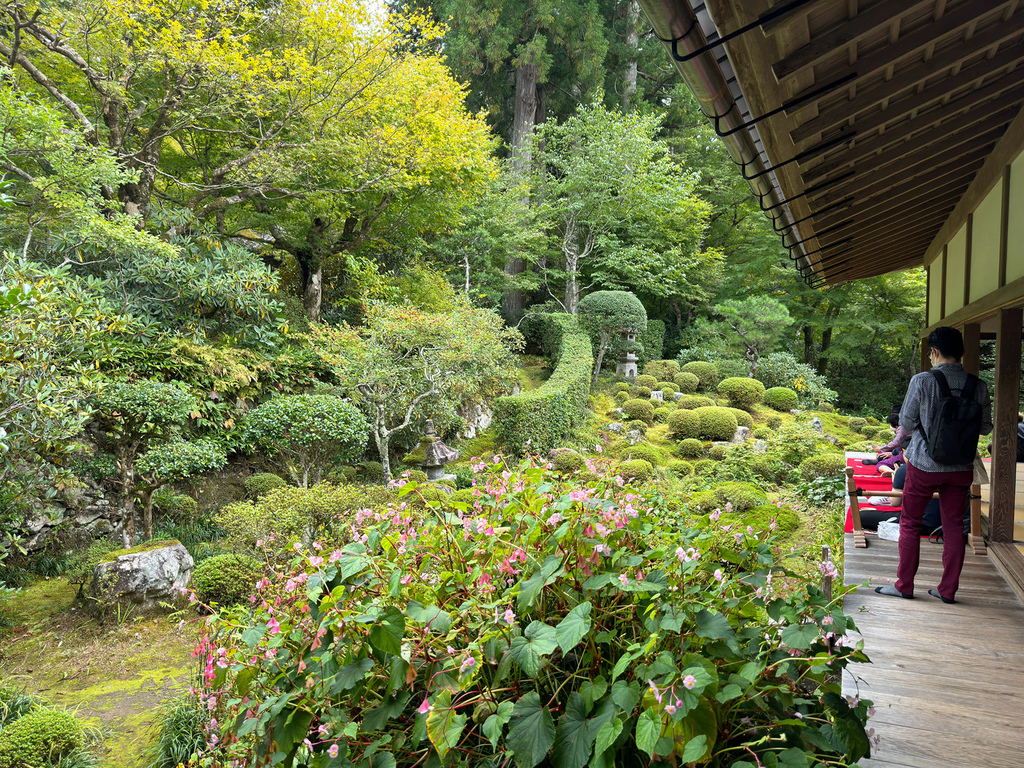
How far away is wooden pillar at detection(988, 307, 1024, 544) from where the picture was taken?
3.50 m

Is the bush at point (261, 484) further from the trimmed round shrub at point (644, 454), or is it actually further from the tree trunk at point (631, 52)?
the tree trunk at point (631, 52)

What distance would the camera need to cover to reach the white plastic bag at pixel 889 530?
4.58 meters

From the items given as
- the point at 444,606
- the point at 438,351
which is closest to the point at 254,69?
the point at 438,351

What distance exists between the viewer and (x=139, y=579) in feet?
16.7

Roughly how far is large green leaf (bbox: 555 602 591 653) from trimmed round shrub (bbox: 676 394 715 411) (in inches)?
490

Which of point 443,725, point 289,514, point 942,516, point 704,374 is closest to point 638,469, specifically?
point 289,514

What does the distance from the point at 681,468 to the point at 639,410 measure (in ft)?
9.82

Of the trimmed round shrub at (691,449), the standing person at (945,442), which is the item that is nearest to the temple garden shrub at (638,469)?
the trimmed round shrub at (691,449)

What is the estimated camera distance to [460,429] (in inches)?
408

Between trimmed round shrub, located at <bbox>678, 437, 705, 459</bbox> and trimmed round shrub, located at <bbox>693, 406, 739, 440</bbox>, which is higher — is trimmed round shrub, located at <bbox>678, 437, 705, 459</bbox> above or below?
below

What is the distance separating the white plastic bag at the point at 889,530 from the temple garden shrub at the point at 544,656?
3630 millimetres

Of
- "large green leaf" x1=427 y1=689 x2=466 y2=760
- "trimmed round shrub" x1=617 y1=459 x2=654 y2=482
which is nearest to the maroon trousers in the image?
"large green leaf" x1=427 y1=689 x2=466 y2=760

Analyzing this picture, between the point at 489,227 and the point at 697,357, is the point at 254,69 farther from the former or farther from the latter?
the point at 697,357

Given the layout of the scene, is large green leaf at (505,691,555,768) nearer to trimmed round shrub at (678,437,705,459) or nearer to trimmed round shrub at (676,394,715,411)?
trimmed round shrub at (678,437,705,459)
